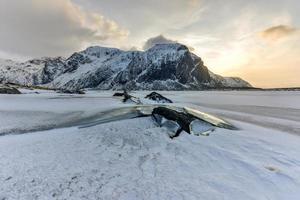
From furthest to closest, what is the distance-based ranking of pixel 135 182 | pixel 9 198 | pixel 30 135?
1. pixel 30 135
2. pixel 135 182
3. pixel 9 198

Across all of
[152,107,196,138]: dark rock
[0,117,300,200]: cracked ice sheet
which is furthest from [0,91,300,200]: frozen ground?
[152,107,196,138]: dark rock

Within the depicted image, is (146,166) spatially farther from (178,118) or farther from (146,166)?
(178,118)

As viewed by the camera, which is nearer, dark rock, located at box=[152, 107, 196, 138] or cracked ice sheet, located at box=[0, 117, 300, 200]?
cracked ice sheet, located at box=[0, 117, 300, 200]

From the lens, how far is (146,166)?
8.48 m

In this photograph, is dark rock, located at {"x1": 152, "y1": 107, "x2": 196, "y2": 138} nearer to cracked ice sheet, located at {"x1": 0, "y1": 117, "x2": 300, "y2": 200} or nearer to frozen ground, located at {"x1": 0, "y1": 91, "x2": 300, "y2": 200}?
cracked ice sheet, located at {"x1": 0, "y1": 117, "x2": 300, "y2": 200}

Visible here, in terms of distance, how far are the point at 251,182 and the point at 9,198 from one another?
6726 mm

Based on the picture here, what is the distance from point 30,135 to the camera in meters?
13.0

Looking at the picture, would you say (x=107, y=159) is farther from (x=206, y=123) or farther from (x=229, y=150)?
(x=206, y=123)

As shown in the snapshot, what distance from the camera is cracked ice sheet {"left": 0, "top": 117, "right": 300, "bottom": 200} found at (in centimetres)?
668

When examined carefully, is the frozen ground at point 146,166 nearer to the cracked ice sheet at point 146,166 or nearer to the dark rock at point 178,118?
the cracked ice sheet at point 146,166

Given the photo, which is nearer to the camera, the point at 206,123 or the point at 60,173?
the point at 60,173

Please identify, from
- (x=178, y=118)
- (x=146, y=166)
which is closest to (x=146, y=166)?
(x=146, y=166)

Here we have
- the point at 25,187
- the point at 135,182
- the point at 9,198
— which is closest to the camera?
the point at 9,198

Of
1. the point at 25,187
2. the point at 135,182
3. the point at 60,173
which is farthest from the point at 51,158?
the point at 135,182
